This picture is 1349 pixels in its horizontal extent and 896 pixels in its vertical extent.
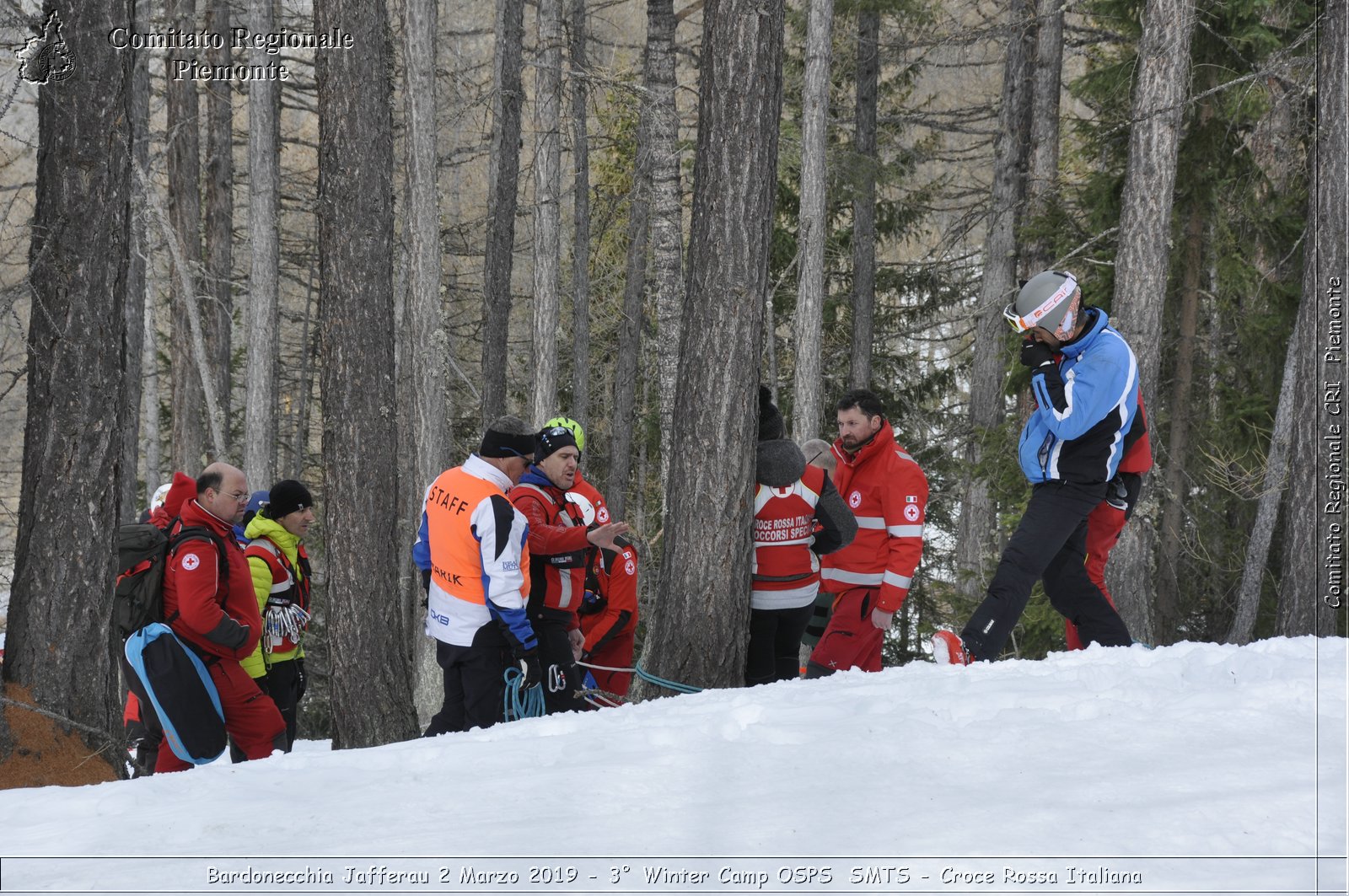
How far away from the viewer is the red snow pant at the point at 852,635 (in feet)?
20.7

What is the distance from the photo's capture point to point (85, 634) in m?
5.43

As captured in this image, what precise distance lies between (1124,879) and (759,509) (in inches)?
150

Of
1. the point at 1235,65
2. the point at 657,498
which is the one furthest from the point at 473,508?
the point at 657,498

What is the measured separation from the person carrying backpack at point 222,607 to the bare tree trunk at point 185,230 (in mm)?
8889

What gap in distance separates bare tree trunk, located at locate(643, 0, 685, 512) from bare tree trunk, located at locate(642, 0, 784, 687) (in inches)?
124

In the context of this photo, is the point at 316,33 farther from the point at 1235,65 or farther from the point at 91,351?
the point at 1235,65

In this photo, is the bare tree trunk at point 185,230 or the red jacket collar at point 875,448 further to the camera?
the bare tree trunk at point 185,230

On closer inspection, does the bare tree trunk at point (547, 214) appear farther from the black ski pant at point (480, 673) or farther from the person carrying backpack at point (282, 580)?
the black ski pant at point (480, 673)

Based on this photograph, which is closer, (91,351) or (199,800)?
(199,800)

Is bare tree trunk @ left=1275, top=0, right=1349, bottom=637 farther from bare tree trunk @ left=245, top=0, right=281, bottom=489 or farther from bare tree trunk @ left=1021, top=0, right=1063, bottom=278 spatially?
bare tree trunk @ left=245, top=0, right=281, bottom=489

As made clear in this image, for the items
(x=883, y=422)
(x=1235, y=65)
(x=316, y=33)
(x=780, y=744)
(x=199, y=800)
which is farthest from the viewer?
(x=1235, y=65)

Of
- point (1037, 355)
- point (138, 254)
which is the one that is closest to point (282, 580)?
point (1037, 355)

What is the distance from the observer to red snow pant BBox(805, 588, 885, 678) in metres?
6.31

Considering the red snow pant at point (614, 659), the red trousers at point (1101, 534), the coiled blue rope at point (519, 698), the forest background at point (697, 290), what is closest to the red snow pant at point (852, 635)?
the forest background at point (697, 290)
